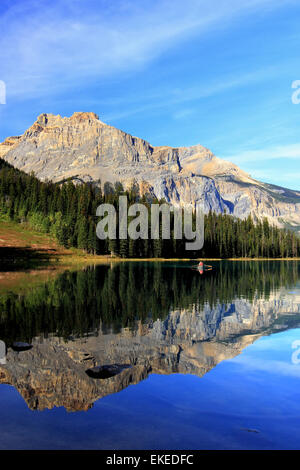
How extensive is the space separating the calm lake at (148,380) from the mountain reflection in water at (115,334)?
Answer: 0.23 ft

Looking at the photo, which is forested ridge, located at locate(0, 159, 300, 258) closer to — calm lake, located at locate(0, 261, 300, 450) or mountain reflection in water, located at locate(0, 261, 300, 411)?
mountain reflection in water, located at locate(0, 261, 300, 411)

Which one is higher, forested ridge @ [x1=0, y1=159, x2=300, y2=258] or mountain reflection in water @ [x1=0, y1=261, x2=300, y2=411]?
forested ridge @ [x1=0, y1=159, x2=300, y2=258]

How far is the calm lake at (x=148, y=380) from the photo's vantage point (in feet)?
34.6

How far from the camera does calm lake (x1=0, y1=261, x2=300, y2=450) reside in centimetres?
1055

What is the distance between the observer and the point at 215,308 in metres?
33.2

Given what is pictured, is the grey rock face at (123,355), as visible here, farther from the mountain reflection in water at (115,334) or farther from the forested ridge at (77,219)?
the forested ridge at (77,219)

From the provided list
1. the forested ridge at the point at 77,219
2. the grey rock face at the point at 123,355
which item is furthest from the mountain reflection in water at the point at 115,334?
the forested ridge at the point at 77,219

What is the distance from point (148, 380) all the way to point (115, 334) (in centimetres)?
754

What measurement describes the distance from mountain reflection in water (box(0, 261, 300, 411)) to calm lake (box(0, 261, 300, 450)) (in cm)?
7

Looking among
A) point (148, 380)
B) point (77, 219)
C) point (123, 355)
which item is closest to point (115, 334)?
point (123, 355)

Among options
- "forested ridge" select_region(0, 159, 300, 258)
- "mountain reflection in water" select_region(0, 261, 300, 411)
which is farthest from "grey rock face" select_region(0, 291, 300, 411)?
"forested ridge" select_region(0, 159, 300, 258)

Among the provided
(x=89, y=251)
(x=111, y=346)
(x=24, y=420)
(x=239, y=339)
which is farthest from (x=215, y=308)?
(x=89, y=251)

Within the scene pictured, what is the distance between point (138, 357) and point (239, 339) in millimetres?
7709
